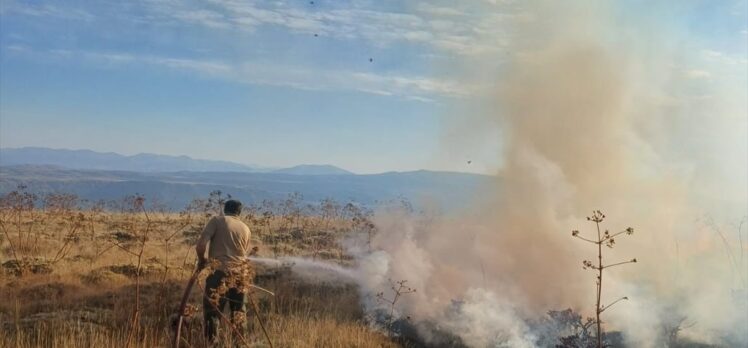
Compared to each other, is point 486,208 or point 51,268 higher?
point 486,208

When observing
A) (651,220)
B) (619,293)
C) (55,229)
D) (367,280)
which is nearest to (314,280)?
(367,280)

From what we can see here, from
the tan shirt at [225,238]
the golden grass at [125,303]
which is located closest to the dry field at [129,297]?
the golden grass at [125,303]

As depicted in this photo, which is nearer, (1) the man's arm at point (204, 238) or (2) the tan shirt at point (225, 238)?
(1) the man's arm at point (204, 238)

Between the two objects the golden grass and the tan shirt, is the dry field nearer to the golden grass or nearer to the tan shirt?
the golden grass

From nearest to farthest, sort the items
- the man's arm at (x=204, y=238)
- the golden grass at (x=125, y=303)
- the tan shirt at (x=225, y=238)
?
the golden grass at (x=125, y=303) < the man's arm at (x=204, y=238) < the tan shirt at (x=225, y=238)

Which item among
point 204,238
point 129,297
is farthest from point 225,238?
point 129,297

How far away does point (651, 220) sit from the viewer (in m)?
17.4

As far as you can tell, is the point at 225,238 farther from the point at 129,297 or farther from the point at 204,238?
the point at 129,297

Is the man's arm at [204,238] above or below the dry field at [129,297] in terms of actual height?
above

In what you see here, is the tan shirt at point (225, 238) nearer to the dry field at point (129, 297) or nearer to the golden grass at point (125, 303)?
the golden grass at point (125, 303)

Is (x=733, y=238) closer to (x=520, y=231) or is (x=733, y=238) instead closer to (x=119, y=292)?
(x=520, y=231)

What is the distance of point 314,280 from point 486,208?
5760 mm

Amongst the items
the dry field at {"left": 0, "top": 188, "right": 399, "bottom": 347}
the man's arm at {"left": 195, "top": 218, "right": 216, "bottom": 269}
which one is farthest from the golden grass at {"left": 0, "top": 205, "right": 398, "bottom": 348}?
the man's arm at {"left": 195, "top": 218, "right": 216, "bottom": 269}

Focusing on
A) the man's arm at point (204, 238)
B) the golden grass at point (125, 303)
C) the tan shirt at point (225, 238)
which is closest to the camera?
the golden grass at point (125, 303)
